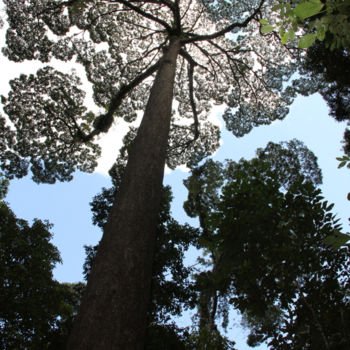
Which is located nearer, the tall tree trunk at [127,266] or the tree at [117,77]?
the tall tree trunk at [127,266]

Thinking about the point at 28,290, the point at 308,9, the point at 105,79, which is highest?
the point at 105,79

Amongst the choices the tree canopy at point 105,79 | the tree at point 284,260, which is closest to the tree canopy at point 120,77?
the tree canopy at point 105,79

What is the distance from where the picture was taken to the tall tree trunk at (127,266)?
1773 millimetres

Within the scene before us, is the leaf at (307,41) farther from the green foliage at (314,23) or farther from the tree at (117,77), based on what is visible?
the tree at (117,77)

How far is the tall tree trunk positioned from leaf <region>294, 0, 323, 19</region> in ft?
6.23

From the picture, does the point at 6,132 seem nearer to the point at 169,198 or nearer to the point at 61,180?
the point at 61,180

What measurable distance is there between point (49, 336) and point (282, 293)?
6.97m

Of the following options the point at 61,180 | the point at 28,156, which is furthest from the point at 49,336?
the point at 28,156

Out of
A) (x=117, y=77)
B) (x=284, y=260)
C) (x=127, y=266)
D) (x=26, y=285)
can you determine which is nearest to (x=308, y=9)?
(x=127, y=266)

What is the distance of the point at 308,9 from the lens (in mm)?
837

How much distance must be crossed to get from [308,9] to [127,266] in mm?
1972

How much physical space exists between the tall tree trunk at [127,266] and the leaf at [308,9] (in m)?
1.90

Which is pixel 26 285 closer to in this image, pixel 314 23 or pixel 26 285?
pixel 26 285

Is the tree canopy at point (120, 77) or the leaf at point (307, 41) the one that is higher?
the tree canopy at point (120, 77)
